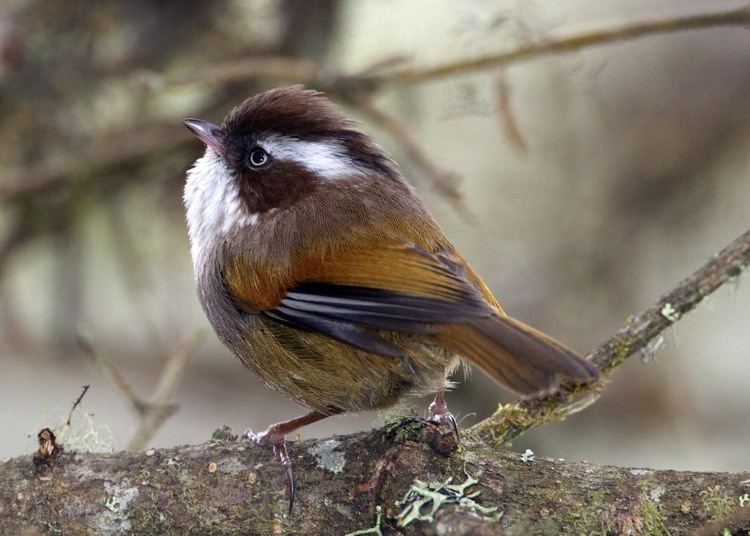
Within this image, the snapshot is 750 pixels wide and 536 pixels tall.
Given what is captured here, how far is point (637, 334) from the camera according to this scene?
3.33m

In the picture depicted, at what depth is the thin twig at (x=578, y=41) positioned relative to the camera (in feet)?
14.0

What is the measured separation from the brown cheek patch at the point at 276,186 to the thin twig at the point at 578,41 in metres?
1.13

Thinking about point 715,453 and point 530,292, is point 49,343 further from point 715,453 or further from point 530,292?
point 715,453

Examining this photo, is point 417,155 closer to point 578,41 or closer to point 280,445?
point 578,41

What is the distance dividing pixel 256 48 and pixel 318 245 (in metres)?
2.50

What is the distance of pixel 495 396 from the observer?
568cm

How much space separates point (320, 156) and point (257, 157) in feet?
0.87

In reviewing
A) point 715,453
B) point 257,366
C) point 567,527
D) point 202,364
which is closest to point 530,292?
point 715,453

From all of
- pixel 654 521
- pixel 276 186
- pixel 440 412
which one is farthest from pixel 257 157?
pixel 654 521

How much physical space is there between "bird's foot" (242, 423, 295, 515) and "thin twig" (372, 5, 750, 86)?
83.3 inches

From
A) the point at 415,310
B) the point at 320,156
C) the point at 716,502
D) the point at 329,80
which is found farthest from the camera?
the point at 329,80

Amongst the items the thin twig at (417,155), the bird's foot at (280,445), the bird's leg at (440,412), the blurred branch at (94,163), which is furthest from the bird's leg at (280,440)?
the blurred branch at (94,163)

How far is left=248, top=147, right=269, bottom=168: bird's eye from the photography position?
157 inches

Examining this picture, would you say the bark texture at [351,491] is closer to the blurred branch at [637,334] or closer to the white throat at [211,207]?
the blurred branch at [637,334]
